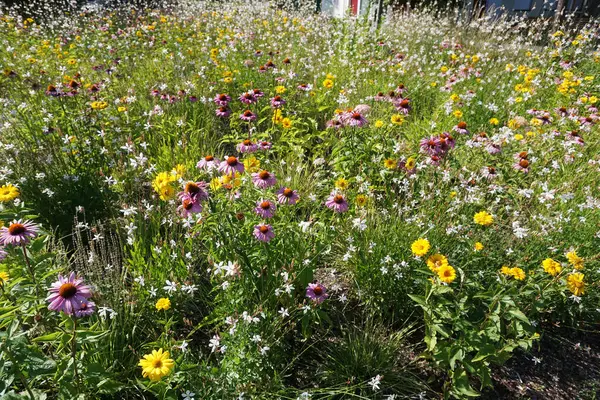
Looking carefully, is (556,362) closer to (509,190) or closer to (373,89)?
(509,190)

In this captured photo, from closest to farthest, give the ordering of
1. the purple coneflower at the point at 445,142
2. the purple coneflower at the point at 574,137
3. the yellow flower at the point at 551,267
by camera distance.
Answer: the yellow flower at the point at 551,267
the purple coneflower at the point at 445,142
the purple coneflower at the point at 574,137

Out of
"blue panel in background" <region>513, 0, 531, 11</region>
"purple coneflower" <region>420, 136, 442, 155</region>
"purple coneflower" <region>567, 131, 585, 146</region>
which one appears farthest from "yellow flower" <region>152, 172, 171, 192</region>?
"blue panel in background" <region>513, 0, 531, 11</region>

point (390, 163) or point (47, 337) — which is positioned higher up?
point (390, 163)

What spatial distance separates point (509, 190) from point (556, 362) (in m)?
1.16

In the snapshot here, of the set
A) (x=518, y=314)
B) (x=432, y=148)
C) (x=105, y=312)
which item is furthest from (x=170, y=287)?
(x=432, y=148)

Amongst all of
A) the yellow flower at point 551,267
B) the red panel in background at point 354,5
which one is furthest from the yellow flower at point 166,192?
the red panel in background at point 354,5

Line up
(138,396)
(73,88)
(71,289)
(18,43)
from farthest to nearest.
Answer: (18,43)
(73,88)
(138,396)
(71,289)

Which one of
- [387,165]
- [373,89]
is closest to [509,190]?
[387,165]

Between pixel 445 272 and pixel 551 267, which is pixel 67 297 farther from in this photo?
pixel 551 267

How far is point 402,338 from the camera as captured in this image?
7.36 feet

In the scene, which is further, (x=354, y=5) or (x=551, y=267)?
(x=354, y=5)

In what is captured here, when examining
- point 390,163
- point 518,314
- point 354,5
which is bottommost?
point 518,314

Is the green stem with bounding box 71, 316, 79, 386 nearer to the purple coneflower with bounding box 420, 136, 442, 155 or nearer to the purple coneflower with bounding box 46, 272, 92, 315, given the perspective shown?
the purple coneflower with bounding box 46, 272, 92, 315

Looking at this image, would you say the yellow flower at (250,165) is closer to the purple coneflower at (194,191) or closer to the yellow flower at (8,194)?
the purple coneflower at (194,191)
